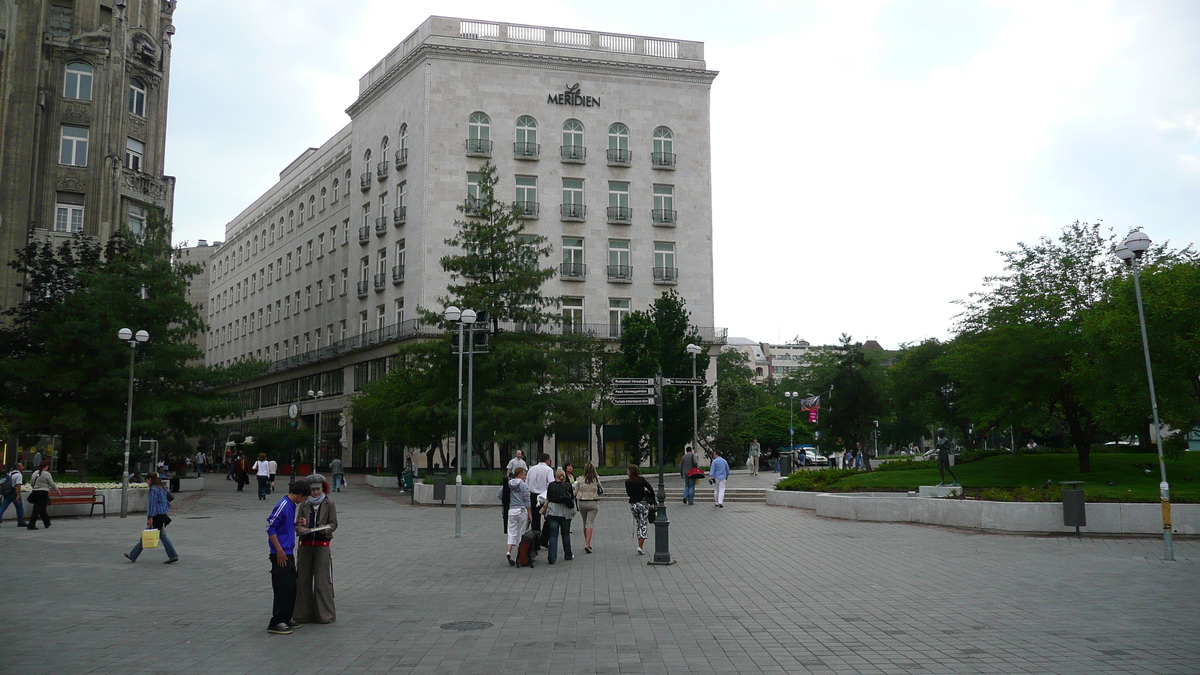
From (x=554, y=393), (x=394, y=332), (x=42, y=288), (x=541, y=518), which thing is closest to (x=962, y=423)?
(x=554, y=393)

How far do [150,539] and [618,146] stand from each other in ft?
150

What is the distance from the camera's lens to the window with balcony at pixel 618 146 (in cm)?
5794

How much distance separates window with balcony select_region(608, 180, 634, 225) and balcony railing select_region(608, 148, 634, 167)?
1.13m

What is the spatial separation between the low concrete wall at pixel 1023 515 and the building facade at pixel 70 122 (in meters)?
33.6

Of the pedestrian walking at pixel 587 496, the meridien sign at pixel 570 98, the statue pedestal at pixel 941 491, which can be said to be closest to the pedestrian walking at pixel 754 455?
the statue pedestal at pixel 941 491

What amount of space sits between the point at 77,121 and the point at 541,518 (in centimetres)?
3708

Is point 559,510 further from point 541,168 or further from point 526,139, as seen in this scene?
point 526,139

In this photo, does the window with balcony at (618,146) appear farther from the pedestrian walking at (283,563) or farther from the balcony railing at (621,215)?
the pedestrian walking at (283,563)

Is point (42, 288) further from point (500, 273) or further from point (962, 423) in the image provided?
point (962, 423)

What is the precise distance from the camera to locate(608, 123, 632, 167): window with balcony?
57.9 m

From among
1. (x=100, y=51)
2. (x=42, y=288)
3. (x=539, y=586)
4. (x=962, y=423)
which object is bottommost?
(x=539, y=586)

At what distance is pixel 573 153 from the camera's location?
5731 cm

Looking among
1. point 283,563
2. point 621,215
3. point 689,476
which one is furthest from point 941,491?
point 621,215

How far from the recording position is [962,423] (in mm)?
54750
